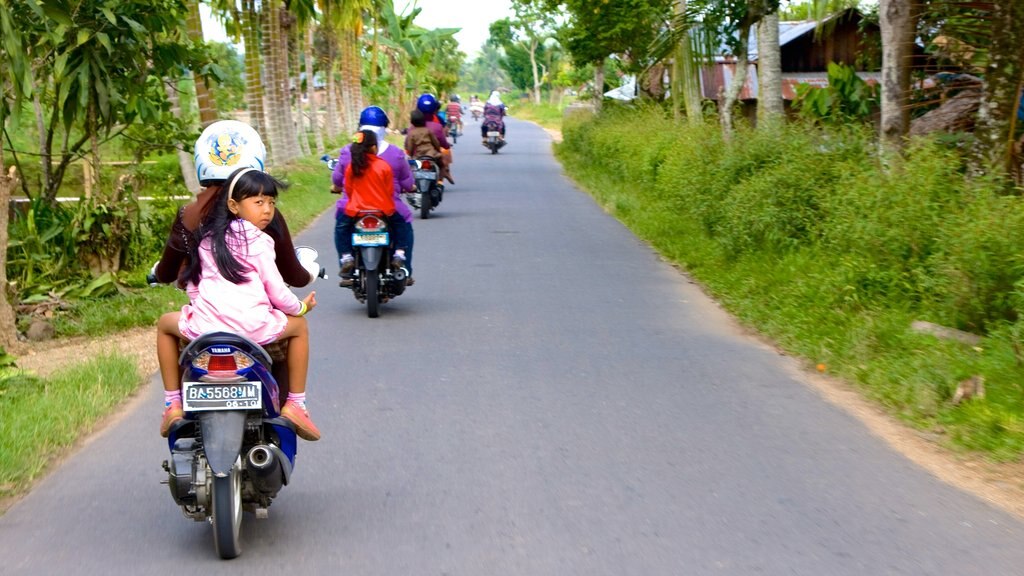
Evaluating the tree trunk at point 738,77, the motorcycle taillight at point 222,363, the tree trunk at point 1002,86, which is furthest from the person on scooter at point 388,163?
the tree trunk at point 738,77

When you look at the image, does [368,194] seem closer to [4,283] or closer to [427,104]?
[4,283]

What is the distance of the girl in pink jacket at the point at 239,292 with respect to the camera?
16.1 ft

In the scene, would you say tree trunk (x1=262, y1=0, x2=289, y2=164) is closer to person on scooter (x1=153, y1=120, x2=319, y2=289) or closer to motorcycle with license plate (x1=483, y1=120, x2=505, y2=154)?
motorcycle with license plate (x1=483, y1=120, x2=505, y2=154)

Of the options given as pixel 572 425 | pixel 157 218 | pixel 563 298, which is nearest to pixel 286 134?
pixel 157 218

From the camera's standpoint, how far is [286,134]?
1088 inches

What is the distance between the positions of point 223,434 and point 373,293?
593 cm

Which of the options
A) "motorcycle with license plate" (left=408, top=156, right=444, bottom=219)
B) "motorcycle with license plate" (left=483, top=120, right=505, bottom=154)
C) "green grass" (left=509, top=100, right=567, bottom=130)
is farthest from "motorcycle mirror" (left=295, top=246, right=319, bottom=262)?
"green grass" (left=509, top=100, right=567, bottom=130)

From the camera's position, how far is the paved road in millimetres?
4801

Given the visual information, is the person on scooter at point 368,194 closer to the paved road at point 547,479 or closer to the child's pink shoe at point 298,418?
the paved road at point 547,479

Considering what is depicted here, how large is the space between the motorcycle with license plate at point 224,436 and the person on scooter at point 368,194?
568 cm

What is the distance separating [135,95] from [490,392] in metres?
6.19

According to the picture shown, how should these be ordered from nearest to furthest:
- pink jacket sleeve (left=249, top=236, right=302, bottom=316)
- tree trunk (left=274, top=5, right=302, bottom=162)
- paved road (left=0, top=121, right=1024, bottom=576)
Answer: paved road (left=0, top=121, right=1024, bottom=576) < pink jacket sleeve (left=249, top=236, right=302, bottom=316) < tree trunk (left=274, top=5, right=302, bottom=162)

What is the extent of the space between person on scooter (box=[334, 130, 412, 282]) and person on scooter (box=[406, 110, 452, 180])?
888 cm

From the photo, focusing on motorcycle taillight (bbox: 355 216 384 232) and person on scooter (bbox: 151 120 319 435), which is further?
motorcycle taillight (bbox: 355 216 384 232)
